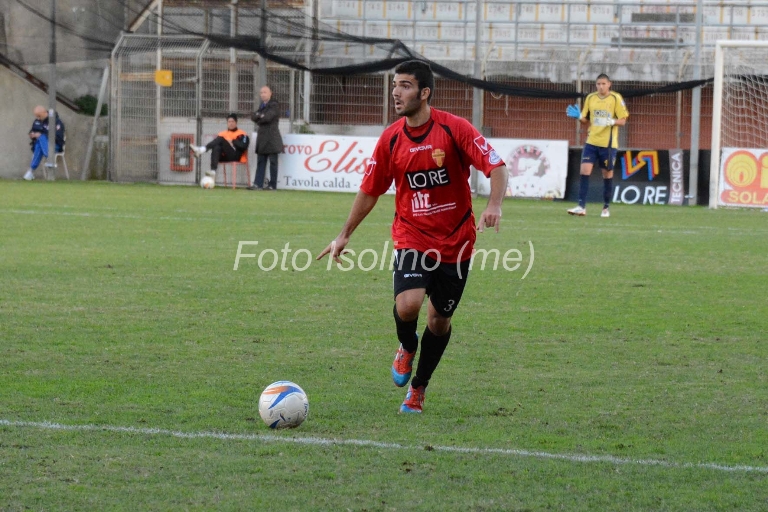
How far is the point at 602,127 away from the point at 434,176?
11759 mm

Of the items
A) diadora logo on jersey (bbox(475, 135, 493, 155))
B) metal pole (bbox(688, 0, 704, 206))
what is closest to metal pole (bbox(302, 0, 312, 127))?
metal pole (bbox(688, 0, 704, 206))

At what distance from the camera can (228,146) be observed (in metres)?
23.4

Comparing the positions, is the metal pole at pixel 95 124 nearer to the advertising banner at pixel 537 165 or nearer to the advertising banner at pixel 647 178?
the advertising banner at pixel 537 165

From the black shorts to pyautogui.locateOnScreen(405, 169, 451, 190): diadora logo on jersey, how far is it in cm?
33

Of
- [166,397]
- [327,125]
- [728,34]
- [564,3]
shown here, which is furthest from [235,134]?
[166,397]

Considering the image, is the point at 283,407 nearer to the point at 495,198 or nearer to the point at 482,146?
the point at 495,198

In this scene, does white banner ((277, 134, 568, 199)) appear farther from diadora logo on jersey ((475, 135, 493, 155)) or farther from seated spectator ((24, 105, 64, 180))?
diadora logo on jersey ((475, 135, 493, 155))

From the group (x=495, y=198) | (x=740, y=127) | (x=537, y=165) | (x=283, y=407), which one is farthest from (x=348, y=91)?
(x=283, y=407)

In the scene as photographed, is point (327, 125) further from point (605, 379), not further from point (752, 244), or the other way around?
point (605, 379)

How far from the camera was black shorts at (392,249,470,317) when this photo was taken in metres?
5.42

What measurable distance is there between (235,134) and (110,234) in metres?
10.7

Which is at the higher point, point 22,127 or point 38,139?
point 22,127

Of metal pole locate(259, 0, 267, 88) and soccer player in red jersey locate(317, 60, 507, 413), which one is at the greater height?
metal pole locate(259, 0, 267, 88)

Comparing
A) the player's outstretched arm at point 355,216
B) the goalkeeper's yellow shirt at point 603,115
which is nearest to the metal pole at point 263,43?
the goalkeeper's yellow shirt at point 603,115
